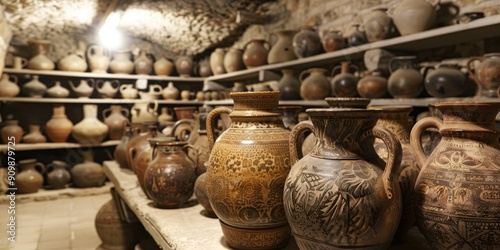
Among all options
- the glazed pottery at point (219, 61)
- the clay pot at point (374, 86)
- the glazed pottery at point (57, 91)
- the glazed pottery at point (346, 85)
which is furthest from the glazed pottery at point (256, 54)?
the glazed pottery at point (57, 91)

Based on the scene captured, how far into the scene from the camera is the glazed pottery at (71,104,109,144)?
17.8 feet

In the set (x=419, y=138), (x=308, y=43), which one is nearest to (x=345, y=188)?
(x=419, y=138)

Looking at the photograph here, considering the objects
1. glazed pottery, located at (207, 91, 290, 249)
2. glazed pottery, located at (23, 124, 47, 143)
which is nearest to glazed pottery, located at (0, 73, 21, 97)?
glazed pottery, located at (23, 124, 47, 143)

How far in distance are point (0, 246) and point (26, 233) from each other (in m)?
0.42

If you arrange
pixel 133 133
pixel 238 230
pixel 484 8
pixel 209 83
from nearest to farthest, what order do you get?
pixel 238 230 → pixel 484 8 → pixel 133 133 → pixel 209 83

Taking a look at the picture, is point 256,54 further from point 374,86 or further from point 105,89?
point 105,89

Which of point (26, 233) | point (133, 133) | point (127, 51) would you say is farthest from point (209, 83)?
point (26, 233)

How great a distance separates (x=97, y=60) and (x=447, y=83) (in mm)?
5072

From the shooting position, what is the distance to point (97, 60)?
5.71m

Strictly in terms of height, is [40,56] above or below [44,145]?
above

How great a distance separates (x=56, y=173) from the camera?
5.14m

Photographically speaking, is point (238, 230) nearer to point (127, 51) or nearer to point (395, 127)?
point (395, 127)

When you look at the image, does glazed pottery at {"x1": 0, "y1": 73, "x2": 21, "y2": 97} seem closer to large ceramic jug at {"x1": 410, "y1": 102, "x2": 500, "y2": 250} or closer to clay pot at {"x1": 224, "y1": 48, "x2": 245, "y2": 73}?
clay pot at {"x1": 224, "y1": 48, "x2": 245, "y2": 73}

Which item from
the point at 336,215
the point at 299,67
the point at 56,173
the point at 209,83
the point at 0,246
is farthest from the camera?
the point at 209,83
